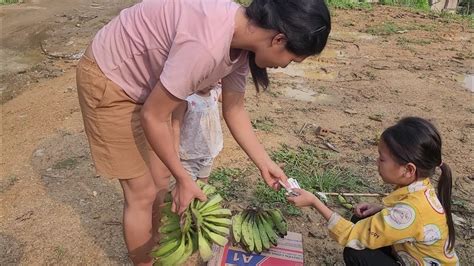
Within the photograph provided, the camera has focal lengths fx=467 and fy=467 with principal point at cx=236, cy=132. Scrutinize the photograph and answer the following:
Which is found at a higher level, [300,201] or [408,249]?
[300,201]

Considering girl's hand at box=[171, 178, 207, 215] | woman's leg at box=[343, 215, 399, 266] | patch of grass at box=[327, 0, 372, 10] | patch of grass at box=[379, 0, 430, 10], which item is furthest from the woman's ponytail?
patch of grass at box=[379, 0, 430, 10]

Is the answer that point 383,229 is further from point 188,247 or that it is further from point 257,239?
point 188,247

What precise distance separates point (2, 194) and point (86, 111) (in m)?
1.81

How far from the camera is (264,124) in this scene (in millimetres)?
4789

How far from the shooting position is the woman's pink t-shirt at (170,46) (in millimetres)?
1799

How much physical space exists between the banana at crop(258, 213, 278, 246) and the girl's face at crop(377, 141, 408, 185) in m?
0.75

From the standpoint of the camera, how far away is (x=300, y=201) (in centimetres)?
246

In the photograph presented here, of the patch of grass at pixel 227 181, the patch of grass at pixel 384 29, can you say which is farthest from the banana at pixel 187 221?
the patch of grass at pixel 384 29

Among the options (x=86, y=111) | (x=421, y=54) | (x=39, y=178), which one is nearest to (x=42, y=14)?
(x=39, y=178)

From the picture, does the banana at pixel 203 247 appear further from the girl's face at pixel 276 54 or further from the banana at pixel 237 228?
the girl's face at pixel 276 54

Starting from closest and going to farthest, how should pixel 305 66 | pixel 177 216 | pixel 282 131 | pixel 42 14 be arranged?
pixel 177 216, pixel 282 131, pixel 305 66, pixel 42 14

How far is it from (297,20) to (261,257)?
148 centimetres

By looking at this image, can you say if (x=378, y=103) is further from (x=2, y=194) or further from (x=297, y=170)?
(x=2, y=194)

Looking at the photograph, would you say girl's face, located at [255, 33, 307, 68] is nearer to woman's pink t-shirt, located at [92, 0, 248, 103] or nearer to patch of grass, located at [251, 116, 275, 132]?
woman's pink t-shirt, located at [92, 0, 248, 103]
